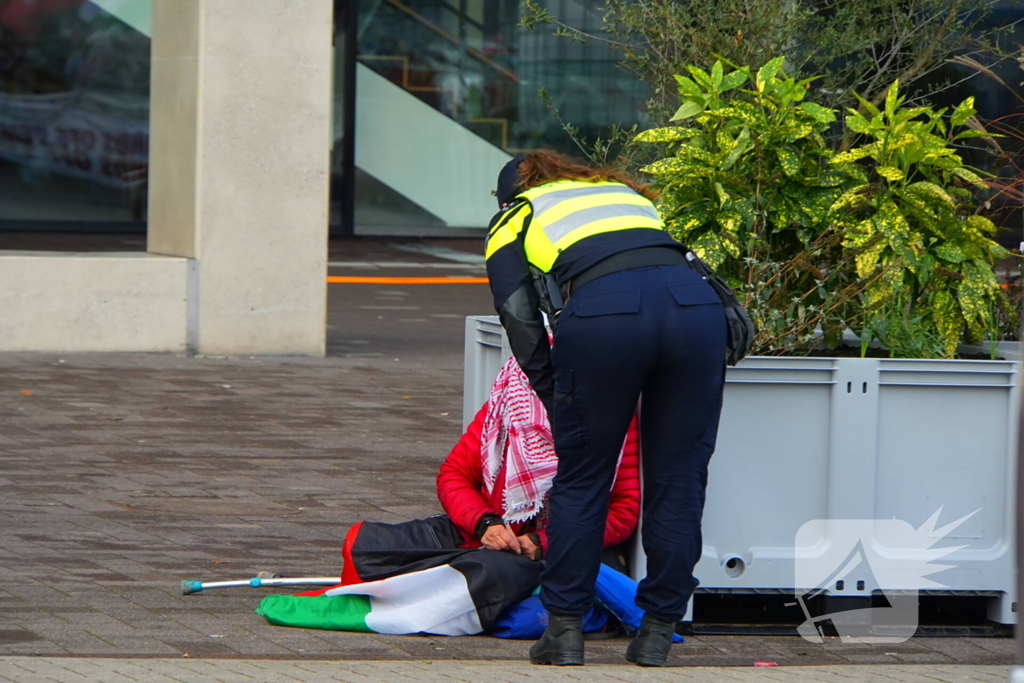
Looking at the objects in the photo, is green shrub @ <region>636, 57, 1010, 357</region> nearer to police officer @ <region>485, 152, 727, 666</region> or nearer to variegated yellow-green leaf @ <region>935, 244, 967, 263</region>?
variegated yellow-green leaf @ <region>935, 244, 967, 263</region>

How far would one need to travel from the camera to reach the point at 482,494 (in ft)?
16.4

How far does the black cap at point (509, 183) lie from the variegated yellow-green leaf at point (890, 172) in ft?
4.37

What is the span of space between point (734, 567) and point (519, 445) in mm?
764

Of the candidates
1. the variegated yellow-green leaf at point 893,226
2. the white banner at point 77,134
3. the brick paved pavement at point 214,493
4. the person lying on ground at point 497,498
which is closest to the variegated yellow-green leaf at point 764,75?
the variegated yellow-green leaf at point 893,226

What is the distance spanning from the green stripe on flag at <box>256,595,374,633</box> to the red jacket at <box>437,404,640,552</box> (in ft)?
1.29

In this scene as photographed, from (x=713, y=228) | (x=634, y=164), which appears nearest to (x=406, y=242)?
(x=634, y=164)

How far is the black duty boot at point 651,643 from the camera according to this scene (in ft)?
14.5

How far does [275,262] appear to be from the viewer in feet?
34.8

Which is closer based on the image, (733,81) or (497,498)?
(497,498)

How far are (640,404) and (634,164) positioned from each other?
228cm

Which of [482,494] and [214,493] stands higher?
[482,494]

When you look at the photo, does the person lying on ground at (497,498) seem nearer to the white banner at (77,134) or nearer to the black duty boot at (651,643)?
the black duty boot at (651,643)

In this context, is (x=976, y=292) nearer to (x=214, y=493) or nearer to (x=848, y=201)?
(x=848, y=201)

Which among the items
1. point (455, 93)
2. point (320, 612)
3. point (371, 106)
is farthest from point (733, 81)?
point (455, 93)
